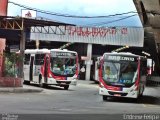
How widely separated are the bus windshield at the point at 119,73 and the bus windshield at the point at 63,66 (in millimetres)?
9087

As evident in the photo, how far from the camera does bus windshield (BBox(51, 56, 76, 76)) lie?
37.3m

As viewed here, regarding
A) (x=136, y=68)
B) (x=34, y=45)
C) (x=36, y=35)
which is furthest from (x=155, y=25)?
(x=34, y=45)

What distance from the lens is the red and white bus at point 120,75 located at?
28.3m

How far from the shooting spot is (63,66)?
3753 cm

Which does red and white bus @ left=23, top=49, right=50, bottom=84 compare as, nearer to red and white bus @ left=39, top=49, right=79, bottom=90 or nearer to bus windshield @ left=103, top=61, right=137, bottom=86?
red and white bus @ left=39, top=49, right=79, bottom=90

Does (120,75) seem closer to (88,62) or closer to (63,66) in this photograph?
(63,66)

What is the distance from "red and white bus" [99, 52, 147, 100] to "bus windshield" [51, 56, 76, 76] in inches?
354

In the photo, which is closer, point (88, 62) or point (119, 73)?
point (119, 73)

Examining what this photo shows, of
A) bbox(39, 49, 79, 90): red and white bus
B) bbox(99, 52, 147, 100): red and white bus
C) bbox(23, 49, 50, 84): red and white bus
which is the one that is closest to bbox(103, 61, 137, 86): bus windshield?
bbox(99, 52, 147, 100): red and white bus

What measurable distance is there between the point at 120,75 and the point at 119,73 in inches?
6.2

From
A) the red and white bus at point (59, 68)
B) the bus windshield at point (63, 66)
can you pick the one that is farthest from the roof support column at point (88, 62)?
the bus windshield at point (63, 66)

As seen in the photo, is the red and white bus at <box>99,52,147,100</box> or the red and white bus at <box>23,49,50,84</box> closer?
the red and white bus at <box>99,52,147,100</box>

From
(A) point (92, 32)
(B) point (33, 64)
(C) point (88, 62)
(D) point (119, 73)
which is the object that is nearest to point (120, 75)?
(D) point (119, 73)

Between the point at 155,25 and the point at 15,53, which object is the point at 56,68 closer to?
the point at 15,53
